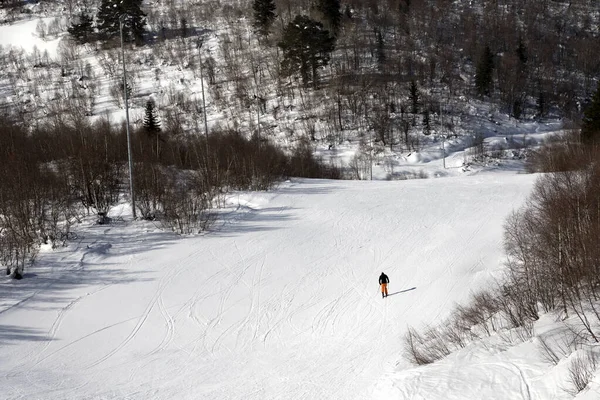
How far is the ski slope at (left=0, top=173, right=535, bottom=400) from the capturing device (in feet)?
41.2

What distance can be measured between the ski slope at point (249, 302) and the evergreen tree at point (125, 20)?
66.9 meters

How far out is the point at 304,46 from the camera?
6575 cm

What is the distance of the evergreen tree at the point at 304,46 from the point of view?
64625mm

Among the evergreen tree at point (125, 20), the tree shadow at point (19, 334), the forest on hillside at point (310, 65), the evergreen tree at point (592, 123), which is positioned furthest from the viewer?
the evergreen tree at point (125, 20)

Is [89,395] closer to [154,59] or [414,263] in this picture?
[414,263]

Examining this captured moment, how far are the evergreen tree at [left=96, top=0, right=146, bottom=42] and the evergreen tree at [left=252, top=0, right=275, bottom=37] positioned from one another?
21340 millimetres

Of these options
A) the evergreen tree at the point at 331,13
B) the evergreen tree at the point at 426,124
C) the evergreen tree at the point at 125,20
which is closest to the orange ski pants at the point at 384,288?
the evergreen tree at the point at 426,124

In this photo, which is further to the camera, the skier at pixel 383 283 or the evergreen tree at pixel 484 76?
the evergreen tree at pixel 484 76

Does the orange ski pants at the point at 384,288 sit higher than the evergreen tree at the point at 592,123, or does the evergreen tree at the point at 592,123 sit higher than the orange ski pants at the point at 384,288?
the evergreen tree at the point at 592,123

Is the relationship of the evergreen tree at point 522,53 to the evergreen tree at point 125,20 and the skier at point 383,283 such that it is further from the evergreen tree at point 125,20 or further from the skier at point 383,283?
the skier at point 383,283

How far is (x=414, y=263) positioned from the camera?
2162 cm

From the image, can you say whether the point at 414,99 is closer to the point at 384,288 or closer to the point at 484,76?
the point at 484,76

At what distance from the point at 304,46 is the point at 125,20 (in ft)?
119

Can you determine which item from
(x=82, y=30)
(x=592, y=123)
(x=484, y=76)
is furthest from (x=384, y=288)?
(x=82, y=30)
